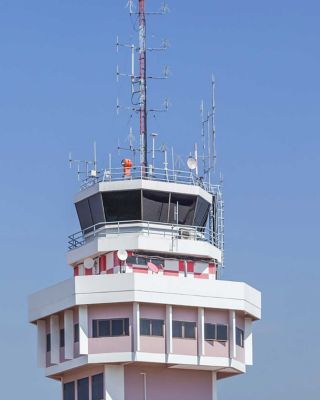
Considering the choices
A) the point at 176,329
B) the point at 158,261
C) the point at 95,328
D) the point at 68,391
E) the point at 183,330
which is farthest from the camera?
the point at 68,391

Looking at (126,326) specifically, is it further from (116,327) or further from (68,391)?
(68,391)

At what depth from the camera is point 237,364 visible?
89.5 metres

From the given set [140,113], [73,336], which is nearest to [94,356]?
[73,336]

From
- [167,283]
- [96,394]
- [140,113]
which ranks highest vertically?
[140,113]

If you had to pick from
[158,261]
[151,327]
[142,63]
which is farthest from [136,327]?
[142,63]

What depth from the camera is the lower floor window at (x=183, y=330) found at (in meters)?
87.8

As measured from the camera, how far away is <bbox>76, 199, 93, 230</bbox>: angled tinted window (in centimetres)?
9212

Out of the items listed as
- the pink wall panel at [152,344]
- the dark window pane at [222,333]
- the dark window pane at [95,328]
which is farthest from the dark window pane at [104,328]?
the dark window pane at [222,333]

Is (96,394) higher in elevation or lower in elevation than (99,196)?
lower

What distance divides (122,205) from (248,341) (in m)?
10.3

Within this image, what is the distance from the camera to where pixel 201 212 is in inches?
3637

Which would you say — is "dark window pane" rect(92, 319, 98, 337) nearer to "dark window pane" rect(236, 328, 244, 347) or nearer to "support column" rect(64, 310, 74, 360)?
"support column" rect(64, 310, 74, 360)

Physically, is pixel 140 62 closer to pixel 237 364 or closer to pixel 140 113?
pixel 140 113

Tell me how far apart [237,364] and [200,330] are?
313 centimetres
